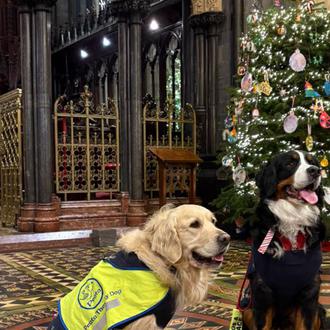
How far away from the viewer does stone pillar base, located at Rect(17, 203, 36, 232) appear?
8156mm

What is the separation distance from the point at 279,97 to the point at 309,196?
4177mm

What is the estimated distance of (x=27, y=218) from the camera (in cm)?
820

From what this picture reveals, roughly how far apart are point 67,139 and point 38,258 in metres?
2.65

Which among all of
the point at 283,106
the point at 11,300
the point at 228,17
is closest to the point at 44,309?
the point at 11,300

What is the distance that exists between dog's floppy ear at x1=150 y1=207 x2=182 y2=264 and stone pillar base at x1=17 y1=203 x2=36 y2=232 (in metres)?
6.16

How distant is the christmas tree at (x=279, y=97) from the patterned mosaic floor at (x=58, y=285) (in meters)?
1.21

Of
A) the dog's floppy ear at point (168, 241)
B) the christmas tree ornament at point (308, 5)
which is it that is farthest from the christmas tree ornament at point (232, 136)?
the dog's floppy ear at point (168, 241)

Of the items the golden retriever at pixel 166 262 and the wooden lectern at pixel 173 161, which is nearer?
the golden retriever at pixel 166 262

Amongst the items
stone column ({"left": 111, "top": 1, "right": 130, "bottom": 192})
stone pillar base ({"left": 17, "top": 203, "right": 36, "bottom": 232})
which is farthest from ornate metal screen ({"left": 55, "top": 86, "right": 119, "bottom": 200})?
stone pillar base ({"left": 17, "top": 203, "right": 36, "bottom": 232})

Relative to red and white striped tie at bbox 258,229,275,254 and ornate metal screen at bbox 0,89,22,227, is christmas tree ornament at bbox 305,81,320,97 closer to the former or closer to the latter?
red and white striped tie at bbox 258,229,275,254

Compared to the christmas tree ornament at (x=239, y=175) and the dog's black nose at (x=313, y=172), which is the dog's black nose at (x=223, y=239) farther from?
the christmas tree ornament at (x=239, y=175)

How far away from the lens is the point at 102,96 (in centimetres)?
1505

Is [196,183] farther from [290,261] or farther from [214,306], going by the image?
[290,261]

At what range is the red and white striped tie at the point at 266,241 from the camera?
2.79 m
